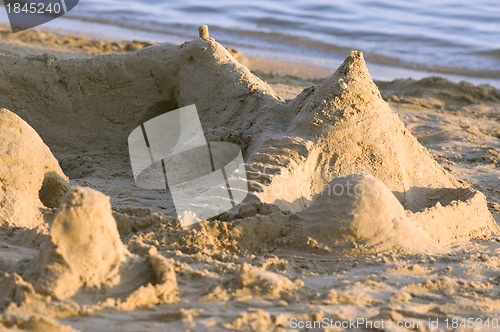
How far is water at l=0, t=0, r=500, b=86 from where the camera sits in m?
12.9

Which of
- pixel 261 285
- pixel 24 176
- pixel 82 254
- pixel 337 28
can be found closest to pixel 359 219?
pixel 261 285

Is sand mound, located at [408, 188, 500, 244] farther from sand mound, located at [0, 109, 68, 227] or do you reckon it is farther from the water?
the water

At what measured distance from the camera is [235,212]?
4098 mm

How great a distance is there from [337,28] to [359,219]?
459 inches

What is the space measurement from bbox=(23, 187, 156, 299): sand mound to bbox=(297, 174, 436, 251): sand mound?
49.3 inches

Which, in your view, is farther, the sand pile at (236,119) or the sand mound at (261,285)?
the sand pile at (236,119)

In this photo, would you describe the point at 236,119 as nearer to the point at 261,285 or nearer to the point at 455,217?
the point at 455,217

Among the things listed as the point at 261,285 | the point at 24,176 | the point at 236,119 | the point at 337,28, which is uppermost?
the point at 337,28

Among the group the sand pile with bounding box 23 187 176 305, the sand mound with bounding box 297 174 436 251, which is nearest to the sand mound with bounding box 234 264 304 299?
the sand pile with bounding box 23 187 176 305

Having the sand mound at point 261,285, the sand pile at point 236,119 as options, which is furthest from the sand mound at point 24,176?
the sand mound at point 261,285

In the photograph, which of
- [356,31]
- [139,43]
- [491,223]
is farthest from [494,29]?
[491,223]

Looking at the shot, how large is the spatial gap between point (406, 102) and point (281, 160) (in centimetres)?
507

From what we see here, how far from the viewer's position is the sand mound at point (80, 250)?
3.00m

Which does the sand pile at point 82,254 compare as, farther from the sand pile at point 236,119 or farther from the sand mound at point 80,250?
the sand pile at point 236,119
